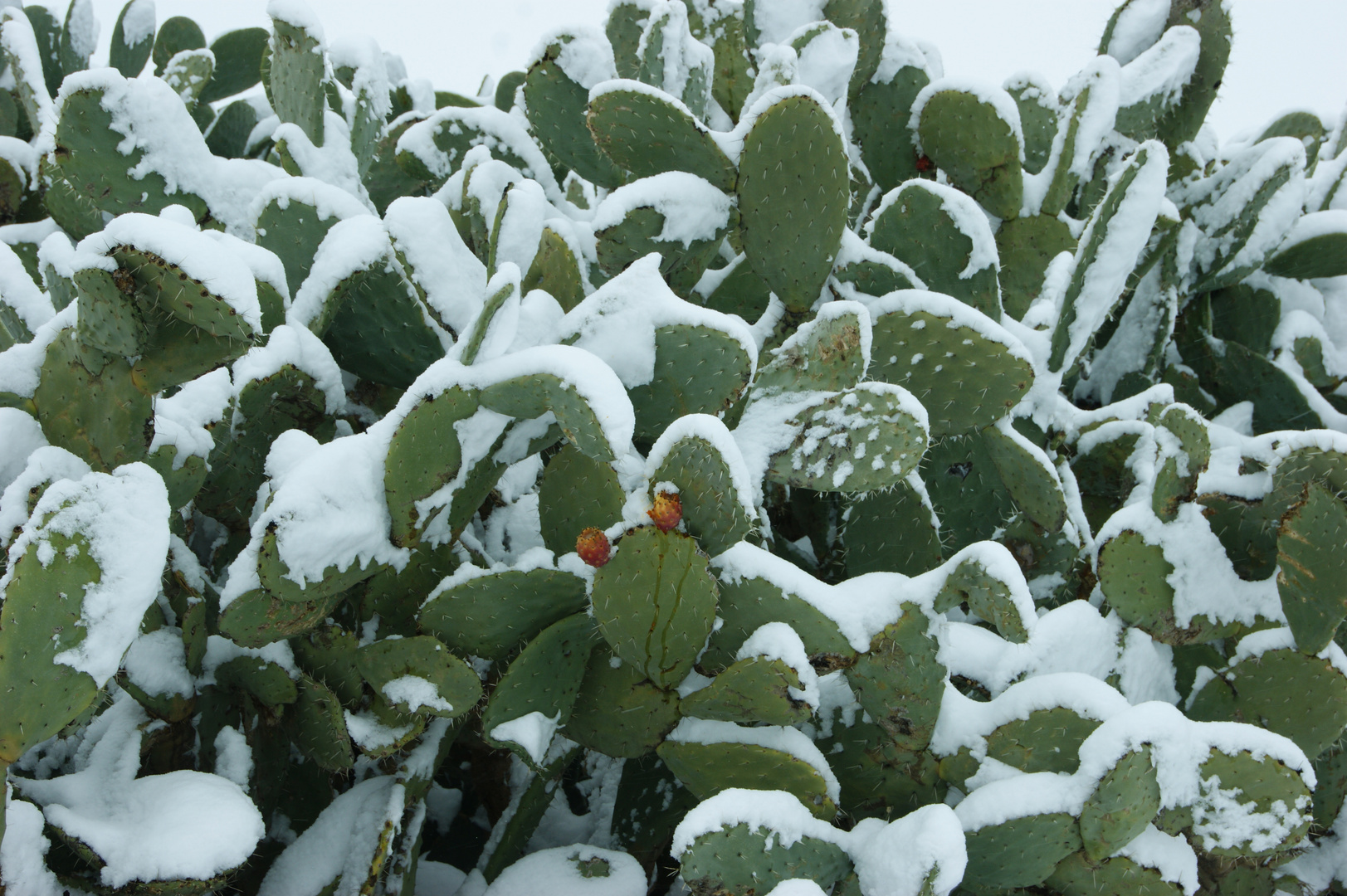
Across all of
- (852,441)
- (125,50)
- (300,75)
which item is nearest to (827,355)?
(852,441)

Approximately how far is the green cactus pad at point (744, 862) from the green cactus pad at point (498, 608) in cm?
30

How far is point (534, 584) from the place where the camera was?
998 mm

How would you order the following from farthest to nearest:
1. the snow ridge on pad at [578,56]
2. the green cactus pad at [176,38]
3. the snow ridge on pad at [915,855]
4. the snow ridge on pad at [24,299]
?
1. the green cactus pad at [176,38]
2. the snow ridge on pad at [578,56]
3. the snow ridge on pad at [24,299]
4. the snow ridge on pad at [915,855]

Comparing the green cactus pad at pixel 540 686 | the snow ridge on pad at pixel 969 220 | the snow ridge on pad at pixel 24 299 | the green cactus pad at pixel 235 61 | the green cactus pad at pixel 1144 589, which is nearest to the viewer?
the green cactus pad at pixel 540 686

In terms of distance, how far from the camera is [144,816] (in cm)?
86

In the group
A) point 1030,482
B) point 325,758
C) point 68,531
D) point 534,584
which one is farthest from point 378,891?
point 1030,482

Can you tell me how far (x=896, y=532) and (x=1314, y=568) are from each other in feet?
1.82

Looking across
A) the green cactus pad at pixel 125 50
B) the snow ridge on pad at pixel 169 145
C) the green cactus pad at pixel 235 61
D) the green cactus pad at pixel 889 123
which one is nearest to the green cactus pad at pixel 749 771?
the snow ridge on pad at pixel 169 145

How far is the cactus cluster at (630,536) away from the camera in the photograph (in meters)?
0.88

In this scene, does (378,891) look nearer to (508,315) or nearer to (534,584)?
(534,584)

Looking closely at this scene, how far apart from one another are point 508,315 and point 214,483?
485mm

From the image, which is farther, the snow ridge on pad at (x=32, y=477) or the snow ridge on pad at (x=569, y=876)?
the snow ridge on pad at (x=569, y=876)

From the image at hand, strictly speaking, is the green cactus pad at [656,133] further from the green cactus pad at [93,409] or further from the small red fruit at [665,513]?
the green cactus pad at [93,409]

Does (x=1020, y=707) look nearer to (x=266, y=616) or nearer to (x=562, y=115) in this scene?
(x=266, y=616)
